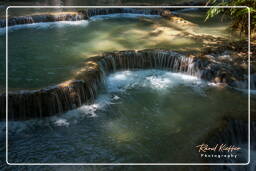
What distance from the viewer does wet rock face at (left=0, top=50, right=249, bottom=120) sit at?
6.59 m

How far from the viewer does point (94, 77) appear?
7.78 meters

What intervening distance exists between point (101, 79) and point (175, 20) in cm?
678

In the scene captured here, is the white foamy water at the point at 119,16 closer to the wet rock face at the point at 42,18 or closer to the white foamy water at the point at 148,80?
the wet rock face at the point at 42,18

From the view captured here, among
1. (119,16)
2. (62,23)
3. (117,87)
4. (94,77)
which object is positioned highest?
(119,16)

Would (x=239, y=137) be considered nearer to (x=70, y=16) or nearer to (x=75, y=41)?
(x=75, y=41)

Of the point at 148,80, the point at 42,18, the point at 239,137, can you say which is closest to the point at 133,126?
the point at 239,137

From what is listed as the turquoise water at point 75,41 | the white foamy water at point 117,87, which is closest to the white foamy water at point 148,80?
the white foamy water at point 117,87

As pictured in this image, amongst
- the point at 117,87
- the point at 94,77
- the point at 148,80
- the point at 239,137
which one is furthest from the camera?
the point at 148,80

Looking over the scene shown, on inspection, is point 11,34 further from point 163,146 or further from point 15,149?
point 163,146

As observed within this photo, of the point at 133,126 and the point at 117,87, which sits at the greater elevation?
the point at 117,87

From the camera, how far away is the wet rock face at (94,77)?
6.59 meters

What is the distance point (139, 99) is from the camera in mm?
7520

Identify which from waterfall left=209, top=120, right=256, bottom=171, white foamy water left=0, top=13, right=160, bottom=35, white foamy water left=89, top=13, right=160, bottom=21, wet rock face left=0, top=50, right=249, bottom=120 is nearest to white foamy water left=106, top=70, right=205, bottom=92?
wet rock face left=0, top=50, right=249, bottom=120

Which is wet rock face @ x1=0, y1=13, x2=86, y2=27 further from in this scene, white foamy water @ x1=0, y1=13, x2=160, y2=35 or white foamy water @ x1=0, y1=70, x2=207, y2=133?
white foamy water @ x1=0, y1=70, x2=207, y2=133
